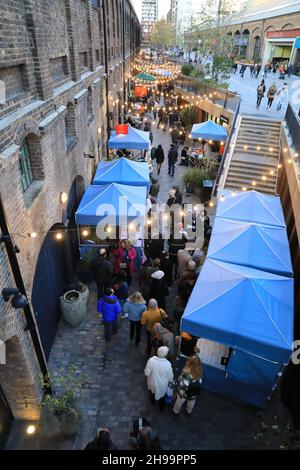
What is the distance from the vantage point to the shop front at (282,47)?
3266 cm

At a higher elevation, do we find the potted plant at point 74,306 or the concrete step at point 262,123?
the concrete step at point 262,123

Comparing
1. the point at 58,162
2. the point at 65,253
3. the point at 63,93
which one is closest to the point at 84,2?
the point at 63,93

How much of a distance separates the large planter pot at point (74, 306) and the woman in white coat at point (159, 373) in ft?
8.58

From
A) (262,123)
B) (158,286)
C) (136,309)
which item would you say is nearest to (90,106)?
(158,286)

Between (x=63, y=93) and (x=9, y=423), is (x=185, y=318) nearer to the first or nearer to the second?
(x=9, y=423)

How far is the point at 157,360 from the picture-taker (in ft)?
18.4

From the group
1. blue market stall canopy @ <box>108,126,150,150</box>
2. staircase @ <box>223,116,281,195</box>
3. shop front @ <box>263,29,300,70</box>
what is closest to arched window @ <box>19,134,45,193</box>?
blue market stall canopy @ <box>108,126,150,150</box>

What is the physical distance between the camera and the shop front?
32656 mm

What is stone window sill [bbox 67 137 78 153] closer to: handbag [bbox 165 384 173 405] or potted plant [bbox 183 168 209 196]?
handbag [bbox 165 384 173 405]

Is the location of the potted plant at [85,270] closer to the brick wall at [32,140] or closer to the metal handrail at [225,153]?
the brick wall at [32,140]

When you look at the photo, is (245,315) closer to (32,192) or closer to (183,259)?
(183,259)

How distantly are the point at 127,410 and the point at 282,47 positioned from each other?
45349 millimetres

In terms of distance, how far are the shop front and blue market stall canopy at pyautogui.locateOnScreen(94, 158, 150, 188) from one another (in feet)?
95.5

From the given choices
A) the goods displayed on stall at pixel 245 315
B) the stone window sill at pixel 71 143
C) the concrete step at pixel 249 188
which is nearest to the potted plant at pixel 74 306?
the goods displayed on stall at pixel 245 315
